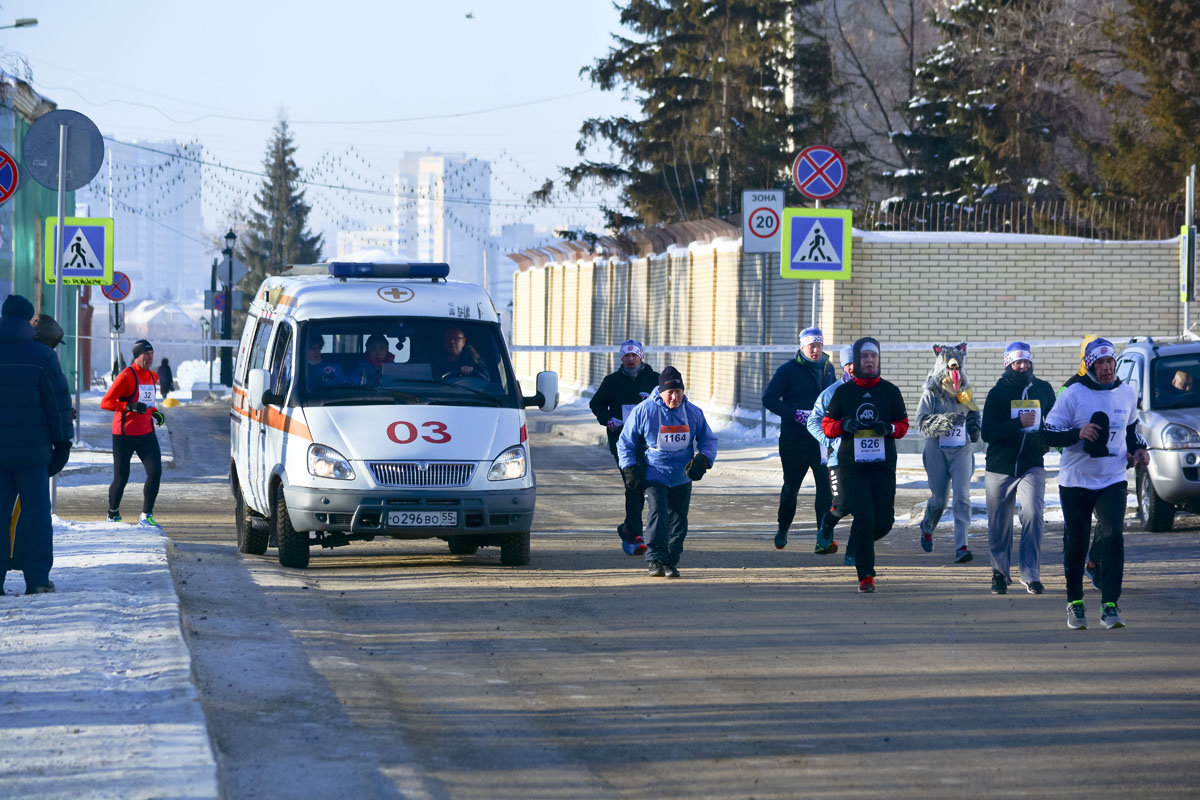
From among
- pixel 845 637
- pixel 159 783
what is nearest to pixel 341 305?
pixel 845 637

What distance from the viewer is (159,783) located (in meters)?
5.74

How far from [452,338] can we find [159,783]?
26.1ft

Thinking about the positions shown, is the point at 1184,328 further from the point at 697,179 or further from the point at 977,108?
the point at 697,179

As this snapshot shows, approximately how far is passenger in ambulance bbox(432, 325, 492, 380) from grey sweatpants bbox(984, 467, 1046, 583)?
4.01m

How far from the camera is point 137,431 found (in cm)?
1577

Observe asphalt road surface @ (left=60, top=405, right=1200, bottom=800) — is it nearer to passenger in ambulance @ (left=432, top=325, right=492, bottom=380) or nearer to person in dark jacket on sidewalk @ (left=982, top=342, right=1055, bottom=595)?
person in dark jacket on sidewalk @ (left=982, top=342, right=1055, bottom=595)

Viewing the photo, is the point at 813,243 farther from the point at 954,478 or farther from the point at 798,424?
the point at 954,478

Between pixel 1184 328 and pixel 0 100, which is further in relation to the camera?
pixel 0 100

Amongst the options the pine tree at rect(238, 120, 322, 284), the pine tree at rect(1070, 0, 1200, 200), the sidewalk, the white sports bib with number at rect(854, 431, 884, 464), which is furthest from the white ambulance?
the pine tree at rect(238, 120, 322, 284)

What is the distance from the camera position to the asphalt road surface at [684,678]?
6555 millimetres

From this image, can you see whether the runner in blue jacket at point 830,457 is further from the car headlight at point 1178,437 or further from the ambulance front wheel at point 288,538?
the ambulance front wheel at point 288,538

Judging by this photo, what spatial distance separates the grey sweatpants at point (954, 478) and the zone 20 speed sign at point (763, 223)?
418 inches

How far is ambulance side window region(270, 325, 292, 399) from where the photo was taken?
13.3 m

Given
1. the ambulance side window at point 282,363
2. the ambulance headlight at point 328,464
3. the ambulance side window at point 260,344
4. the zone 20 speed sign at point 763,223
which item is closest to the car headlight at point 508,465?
the ambulance headlight at point 328,464
